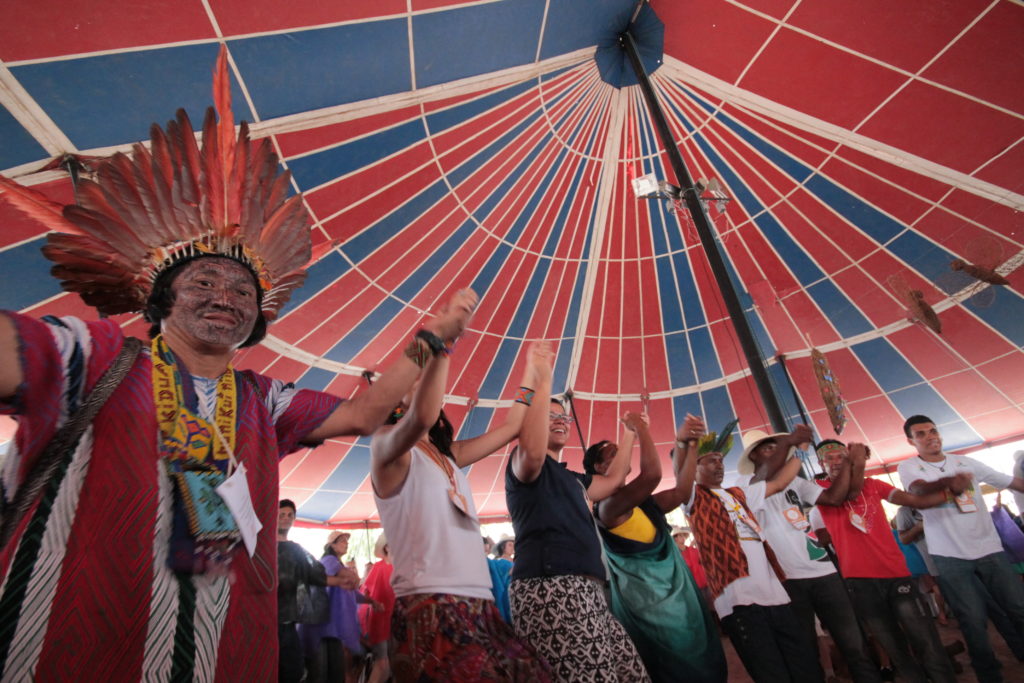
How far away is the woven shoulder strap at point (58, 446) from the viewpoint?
0.76 metres

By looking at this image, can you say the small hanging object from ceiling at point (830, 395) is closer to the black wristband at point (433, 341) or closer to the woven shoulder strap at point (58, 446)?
the black wristband at point (433, 341)

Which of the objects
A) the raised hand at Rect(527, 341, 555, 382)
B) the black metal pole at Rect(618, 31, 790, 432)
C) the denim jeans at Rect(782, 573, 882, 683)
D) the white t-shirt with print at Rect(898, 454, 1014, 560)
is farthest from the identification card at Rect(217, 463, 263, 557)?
the black metal pole at Rect(618, 31, 790, 432)

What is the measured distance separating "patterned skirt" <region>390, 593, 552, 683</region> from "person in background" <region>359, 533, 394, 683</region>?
12.2 feet

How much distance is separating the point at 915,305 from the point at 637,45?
5.98 m

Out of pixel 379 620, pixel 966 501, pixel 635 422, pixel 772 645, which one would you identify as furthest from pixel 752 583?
pixel 379 620

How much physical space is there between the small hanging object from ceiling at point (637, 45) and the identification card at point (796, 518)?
241 inches

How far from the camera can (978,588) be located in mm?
3287

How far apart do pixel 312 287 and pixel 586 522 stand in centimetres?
562

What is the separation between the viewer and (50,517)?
2.47ft

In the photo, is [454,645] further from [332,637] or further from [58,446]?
[332,637]

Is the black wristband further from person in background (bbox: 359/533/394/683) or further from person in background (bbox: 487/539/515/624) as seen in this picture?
person in background (bbox: 359/533/394/683)

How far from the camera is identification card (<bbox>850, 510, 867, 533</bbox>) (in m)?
3.46

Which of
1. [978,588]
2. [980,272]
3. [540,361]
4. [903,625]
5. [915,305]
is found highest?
[915,305]

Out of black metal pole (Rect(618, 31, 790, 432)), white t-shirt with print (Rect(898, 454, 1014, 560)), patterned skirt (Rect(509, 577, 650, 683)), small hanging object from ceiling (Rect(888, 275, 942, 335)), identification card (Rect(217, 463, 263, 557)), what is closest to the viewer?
identification card (Rect(217, 463, 263, 557))
